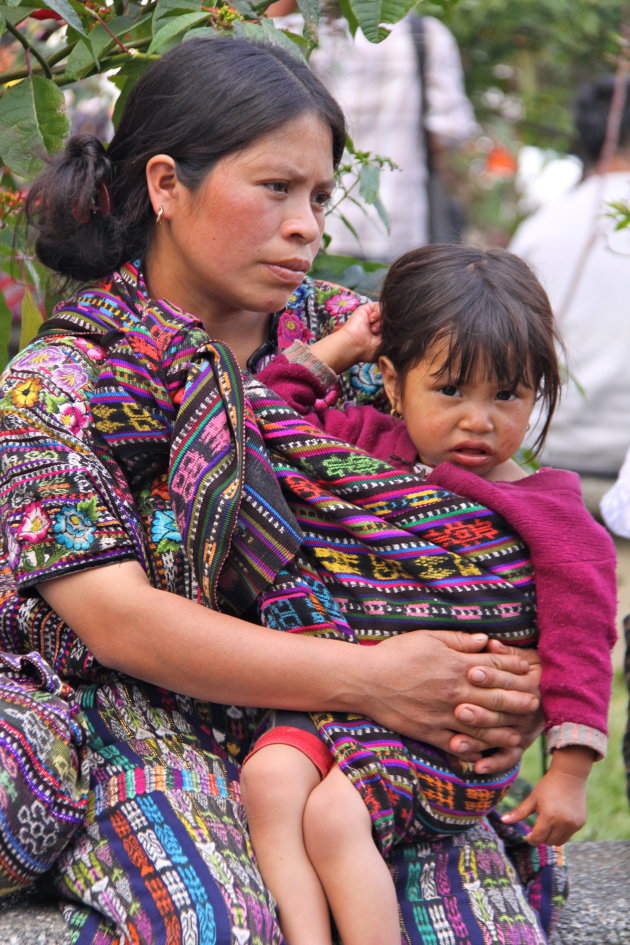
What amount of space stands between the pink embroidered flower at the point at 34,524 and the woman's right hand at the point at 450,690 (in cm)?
55

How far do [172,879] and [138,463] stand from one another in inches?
26.4

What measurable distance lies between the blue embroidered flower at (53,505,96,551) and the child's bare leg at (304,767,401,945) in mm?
542

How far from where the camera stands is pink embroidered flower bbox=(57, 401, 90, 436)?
2.03 metres

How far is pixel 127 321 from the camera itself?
2.23 meters

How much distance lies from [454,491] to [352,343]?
41cm

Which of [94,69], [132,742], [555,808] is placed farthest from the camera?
[94,69]

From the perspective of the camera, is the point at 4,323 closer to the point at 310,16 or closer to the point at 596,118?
the point at 310,16

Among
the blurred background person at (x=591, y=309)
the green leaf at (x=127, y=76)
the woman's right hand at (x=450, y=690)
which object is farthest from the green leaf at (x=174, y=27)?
the blurred background person at (x=591, y=309)

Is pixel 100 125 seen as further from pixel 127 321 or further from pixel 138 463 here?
pixel 138 463

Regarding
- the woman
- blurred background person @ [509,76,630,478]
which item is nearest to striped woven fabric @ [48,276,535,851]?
the woman

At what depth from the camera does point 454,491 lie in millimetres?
2096

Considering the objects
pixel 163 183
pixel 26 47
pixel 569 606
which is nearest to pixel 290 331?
pixel 163 183

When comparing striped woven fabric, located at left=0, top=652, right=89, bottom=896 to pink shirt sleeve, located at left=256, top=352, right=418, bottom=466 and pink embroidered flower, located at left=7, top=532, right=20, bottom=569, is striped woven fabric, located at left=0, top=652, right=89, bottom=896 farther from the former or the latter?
pink shirt sleeve, located at left=256, top=352, right=418, bottom=466

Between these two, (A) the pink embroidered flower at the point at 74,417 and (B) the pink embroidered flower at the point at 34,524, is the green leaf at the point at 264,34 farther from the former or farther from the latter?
(B) the pink embroidered flower at the point at 34,524
